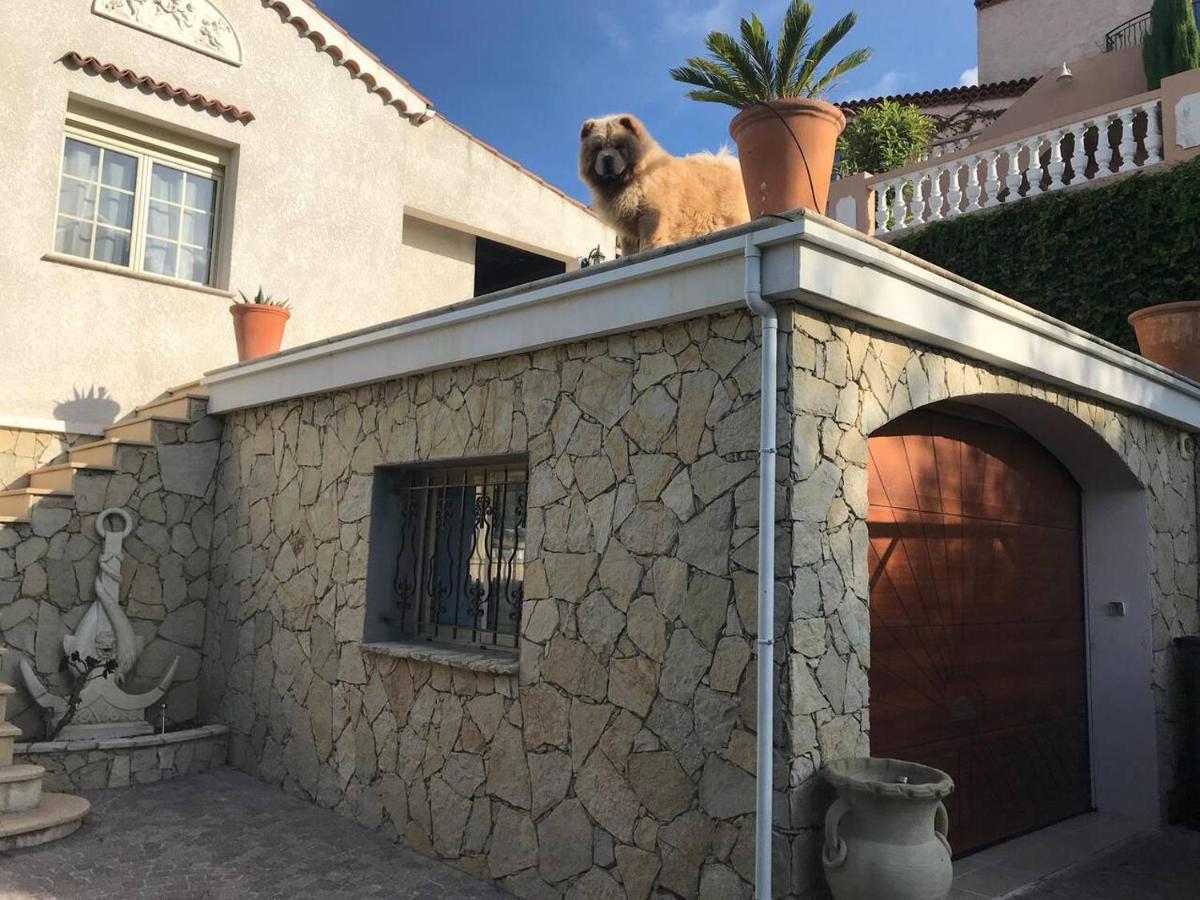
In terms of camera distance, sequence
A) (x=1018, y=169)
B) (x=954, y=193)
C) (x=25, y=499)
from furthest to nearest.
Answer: (x=954, y=193), (x=1018, y=169), (x=25, y=499)

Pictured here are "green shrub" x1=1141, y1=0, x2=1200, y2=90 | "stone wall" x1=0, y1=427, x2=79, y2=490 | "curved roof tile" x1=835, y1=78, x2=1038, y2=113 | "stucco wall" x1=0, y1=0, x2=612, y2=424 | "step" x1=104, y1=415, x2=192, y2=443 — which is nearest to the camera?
"step" x1=104, y1=415, x2=192, y2=443

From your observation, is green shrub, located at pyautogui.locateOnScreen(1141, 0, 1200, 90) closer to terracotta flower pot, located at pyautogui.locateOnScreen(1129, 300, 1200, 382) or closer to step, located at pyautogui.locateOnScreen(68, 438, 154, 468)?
terracotta flower pot, located at pyautogui.locateOnScreen(1129, 300, 1200, 382)

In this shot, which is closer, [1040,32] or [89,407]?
[89,407]

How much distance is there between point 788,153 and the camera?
16.7ft

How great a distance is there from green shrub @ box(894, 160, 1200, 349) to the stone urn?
23.0ft

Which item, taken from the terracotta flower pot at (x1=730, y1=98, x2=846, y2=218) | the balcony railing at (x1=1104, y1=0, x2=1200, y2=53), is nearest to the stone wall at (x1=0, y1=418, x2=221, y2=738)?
the terracotta flower pot at (x1=730, y1=98, x2=846, y2=218)

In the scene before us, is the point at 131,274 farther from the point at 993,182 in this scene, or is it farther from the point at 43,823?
the point at 993,182

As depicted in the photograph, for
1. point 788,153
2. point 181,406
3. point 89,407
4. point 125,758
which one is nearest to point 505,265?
point 89,407

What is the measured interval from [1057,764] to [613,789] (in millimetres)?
3361

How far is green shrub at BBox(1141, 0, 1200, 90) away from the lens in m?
13.7

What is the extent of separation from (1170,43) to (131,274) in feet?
46.6

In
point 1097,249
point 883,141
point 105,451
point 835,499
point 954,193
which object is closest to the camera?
point 835,499

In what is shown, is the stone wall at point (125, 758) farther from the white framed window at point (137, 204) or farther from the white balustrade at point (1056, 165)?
the white balustrade at point (1056, 165)

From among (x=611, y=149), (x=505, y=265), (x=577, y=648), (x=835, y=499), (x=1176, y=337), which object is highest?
(x=505, y=265)
